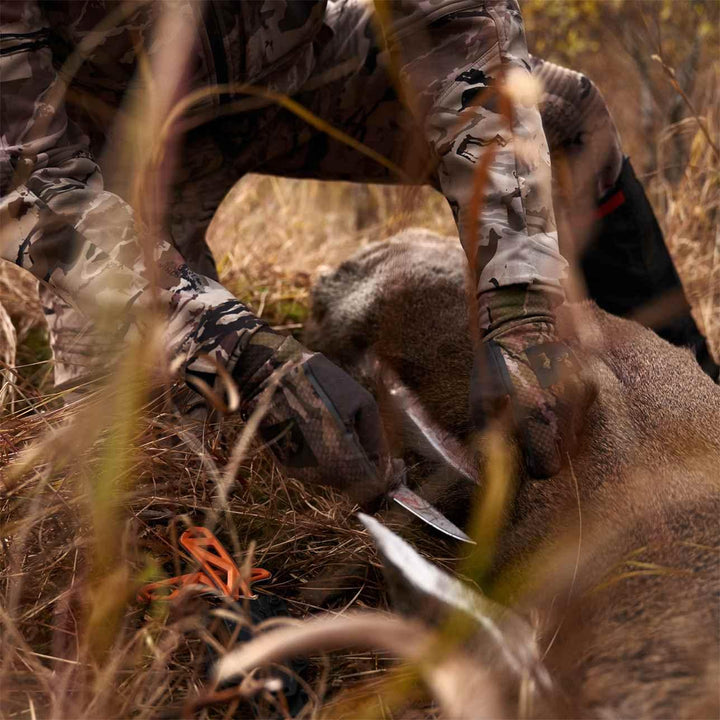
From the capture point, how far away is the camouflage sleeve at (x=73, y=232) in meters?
1.77

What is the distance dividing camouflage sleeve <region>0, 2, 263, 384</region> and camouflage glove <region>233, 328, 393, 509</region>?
8cm

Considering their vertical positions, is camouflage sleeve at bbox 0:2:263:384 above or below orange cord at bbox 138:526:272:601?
above

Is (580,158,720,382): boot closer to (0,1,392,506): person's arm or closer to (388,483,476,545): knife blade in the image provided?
(388,483,476,545): knife blade

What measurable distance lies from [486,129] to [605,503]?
95 cm

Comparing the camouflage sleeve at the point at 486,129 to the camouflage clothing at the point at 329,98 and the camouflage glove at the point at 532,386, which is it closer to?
the camouflage clothing at the point at 329,98

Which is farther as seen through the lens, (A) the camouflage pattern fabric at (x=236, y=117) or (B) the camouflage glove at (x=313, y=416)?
(A) the camouflage pattern fabric at (x=236, y=117)

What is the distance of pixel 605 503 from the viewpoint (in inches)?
68.7

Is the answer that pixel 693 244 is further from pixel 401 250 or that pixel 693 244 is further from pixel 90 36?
pixel 90 36

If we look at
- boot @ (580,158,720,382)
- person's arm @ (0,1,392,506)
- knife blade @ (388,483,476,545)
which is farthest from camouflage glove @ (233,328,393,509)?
boot @ (580,158,720,382)

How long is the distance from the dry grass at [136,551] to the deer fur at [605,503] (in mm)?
334

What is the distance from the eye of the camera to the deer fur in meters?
1.25

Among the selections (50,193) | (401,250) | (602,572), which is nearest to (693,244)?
(401,250)

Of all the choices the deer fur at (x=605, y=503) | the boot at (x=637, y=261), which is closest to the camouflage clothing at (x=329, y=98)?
the deer fur at (x=605, y=503)

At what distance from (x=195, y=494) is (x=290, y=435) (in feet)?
1.43
